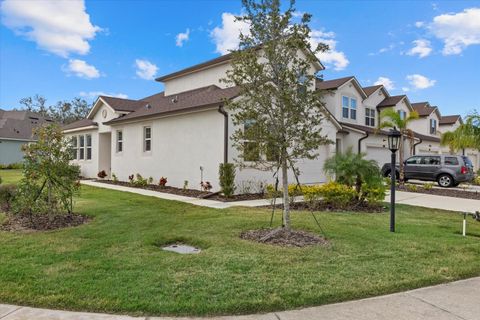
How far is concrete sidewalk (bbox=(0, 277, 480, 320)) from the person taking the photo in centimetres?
355

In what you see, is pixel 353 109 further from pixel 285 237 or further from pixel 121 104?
pixel 285 237

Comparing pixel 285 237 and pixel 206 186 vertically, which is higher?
pixel 206 186

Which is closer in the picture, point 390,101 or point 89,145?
point 89,145

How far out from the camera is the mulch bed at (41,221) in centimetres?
754

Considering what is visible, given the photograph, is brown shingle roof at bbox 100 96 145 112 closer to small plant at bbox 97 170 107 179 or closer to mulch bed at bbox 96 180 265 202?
small plant at bbox 97 170 107 179

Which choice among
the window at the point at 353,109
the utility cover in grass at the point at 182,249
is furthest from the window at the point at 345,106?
the utility cover in grass at the point at 182,249

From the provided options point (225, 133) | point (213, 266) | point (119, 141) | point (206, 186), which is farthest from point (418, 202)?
point (119, 141)

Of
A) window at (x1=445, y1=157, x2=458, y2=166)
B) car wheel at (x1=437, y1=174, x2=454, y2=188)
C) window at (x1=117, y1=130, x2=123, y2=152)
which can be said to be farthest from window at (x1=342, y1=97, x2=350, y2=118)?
window at (x1=117, y1=130, x2=123, y2=152)

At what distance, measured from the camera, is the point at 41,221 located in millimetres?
7992

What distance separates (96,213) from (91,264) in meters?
4.47

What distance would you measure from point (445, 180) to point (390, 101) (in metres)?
11.0

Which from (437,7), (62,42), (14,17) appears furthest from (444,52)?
(62,42)

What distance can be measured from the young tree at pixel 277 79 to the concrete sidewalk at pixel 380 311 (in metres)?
2.95

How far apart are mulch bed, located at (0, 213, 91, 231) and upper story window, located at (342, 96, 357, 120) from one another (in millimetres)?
19827
